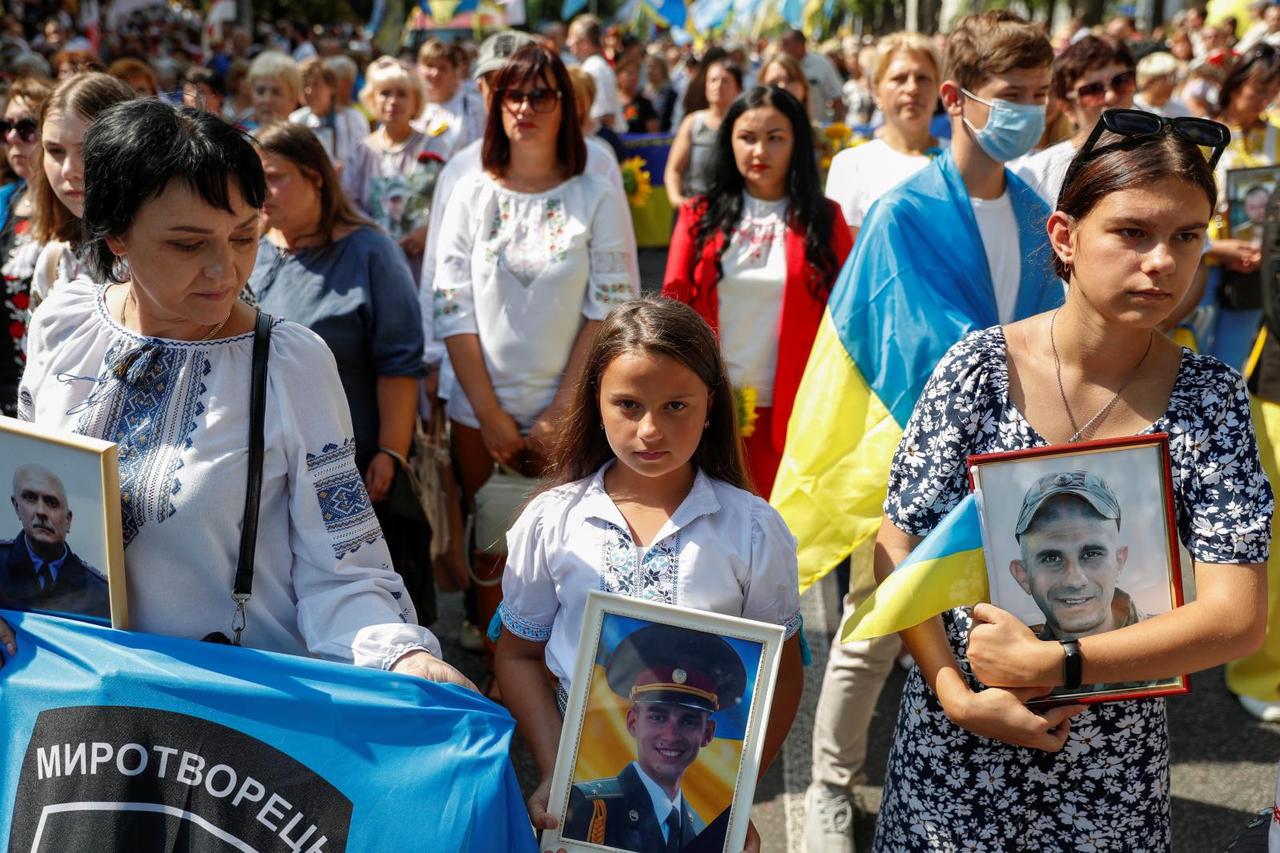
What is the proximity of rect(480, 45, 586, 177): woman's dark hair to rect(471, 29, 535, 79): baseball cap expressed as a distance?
65mm

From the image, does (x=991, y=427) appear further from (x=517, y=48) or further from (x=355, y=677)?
(x=517, y=48)

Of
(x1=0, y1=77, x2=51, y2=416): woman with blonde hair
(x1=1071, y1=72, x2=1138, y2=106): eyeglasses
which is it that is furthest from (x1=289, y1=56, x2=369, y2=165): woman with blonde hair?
(x1=1071, y1=72, x2=1138, y2=106): eyeglasses

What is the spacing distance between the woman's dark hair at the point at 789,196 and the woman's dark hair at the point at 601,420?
1678 mm

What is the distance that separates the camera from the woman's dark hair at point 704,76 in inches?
347

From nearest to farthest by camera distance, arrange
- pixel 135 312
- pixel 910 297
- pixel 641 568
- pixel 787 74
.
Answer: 1. pixel 135 312
2. pixel 641 568
3. pixel 910 297
4. pixel 787 74

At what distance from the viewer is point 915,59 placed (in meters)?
5.24

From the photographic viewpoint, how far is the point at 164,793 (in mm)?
1954

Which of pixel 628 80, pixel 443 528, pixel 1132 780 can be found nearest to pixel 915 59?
pixel 443 528

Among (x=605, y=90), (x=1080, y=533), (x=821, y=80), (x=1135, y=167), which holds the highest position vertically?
(x=821, y=80)

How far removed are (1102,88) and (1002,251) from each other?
1.76 metres

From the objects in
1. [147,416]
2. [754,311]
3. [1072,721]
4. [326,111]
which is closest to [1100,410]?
[1072,721]

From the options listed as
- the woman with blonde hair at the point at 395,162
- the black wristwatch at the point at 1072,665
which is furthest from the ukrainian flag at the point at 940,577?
the woman with blonde hair at the point at 395,162

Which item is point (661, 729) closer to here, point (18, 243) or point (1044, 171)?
point (1044, 171)

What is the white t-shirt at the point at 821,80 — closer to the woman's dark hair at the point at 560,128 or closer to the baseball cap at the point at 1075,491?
the woman's dark hair at the point at 560,128
